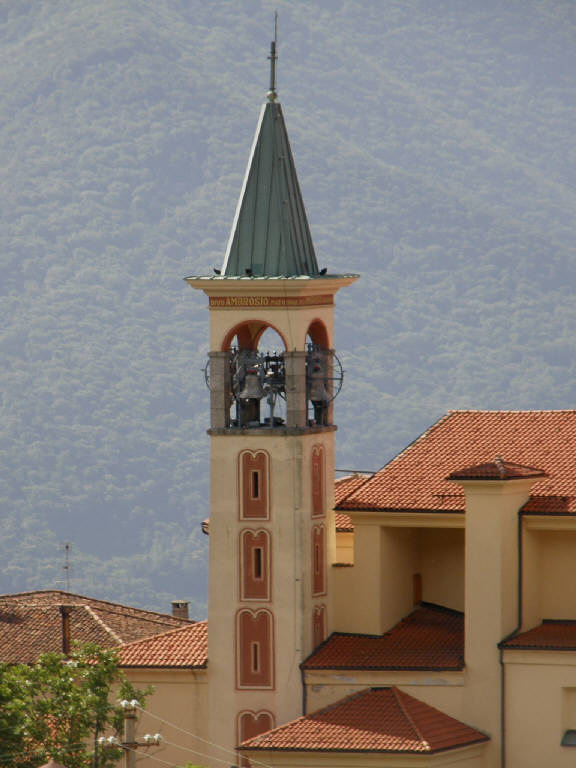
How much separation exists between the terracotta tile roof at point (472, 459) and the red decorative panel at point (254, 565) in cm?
178

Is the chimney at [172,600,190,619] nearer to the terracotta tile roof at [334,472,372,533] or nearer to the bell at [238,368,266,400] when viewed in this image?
the terracotta tile roof at [334,472,372,533]

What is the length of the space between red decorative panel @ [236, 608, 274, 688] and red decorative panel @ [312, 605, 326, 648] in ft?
3.00

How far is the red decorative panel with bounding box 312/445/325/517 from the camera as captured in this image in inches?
1906

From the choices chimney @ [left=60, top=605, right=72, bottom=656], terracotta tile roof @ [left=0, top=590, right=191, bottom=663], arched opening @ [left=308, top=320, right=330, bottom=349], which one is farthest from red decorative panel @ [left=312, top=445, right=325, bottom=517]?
chimney @ [left=60, top=605, right=72, bottom=656]

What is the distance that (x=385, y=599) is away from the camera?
4838 centimetres

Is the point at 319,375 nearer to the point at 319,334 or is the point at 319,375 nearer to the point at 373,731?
the point at 319,334

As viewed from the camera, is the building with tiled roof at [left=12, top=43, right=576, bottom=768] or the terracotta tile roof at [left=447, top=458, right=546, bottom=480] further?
the building with tiled roof at [left=12, top=43, right=576, bottom=768]

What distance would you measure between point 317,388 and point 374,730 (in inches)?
301

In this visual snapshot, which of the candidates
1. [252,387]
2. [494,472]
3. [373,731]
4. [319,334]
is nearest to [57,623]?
[252,387]

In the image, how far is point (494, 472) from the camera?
45938mm

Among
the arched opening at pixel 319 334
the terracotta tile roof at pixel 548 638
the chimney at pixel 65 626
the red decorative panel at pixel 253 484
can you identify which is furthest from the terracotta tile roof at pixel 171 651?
the chimney at pixel 65 626

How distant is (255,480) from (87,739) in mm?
6211

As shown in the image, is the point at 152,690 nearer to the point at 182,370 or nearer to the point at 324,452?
the point at 324,452

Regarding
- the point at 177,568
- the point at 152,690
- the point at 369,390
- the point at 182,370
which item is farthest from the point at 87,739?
the point at 182,370
